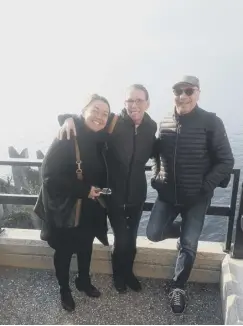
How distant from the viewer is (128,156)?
2941 mm

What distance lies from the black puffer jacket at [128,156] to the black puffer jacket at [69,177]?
11 centimetres

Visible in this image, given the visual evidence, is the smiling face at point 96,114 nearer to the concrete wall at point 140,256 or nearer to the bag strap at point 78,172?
the bag strap at point 78,172

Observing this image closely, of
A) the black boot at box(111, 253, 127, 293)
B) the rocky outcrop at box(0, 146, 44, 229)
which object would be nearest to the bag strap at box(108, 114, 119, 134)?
the black boot at box(111, 253, 127, 293)

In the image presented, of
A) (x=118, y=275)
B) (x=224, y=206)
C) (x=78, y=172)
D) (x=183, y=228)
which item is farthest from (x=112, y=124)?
(x=118, y=275)

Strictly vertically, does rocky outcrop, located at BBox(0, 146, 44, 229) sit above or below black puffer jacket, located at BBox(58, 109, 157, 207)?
below

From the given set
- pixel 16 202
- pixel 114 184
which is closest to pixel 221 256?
pixel 114 184

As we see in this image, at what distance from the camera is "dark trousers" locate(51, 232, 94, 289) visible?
3008mm

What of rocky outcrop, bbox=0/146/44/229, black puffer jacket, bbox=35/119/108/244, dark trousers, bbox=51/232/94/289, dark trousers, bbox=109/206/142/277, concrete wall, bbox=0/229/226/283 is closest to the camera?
black puffer jacket, bbox=35/119/108/244

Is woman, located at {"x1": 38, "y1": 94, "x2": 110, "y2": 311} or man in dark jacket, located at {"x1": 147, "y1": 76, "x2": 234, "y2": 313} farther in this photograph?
man in dark jacket, located at {"x1": 147, "y1": 76, "x2": 234, "y2": 313}

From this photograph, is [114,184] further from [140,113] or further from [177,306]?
[177,306]

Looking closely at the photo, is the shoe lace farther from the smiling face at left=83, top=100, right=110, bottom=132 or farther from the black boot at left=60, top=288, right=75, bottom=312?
the smiling face at left=83, top=100, right=110, bottom=132

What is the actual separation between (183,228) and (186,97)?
1.26m

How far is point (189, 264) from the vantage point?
3.08m

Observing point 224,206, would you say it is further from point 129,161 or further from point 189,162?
point 129,161
